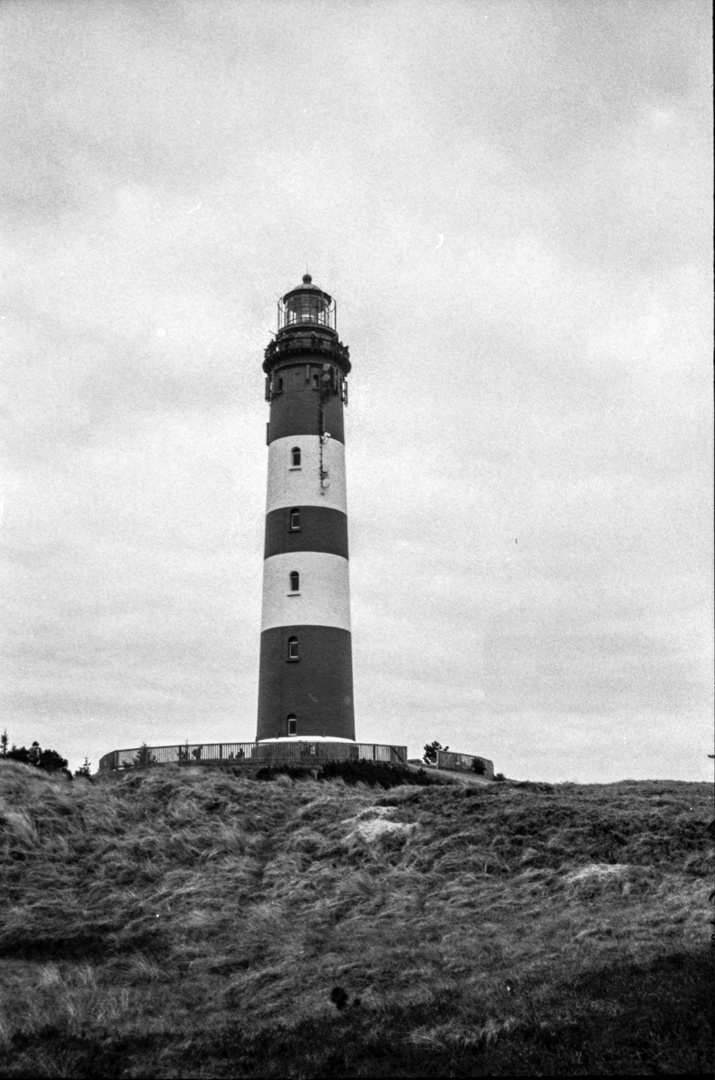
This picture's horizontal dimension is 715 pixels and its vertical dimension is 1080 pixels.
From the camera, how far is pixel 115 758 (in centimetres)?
3791

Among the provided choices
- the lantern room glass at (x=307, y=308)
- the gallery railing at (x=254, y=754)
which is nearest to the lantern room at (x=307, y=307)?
the lantern room glass at (x=307, y=308)

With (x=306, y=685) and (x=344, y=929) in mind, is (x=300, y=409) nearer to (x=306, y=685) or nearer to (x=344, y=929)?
(x=306, y=685)

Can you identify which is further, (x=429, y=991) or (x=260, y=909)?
(x=260, y=909)

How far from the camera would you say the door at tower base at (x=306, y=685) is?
37.0 metres

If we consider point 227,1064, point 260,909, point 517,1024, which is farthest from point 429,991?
point 260,909

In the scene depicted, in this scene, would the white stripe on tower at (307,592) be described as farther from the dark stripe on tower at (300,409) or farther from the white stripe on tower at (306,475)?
the dark stripe on tower at (300,409)

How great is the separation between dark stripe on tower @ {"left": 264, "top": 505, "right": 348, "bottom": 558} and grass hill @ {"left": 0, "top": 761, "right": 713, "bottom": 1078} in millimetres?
9336

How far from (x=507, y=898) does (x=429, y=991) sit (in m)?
6.59

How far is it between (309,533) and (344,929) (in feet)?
69.2

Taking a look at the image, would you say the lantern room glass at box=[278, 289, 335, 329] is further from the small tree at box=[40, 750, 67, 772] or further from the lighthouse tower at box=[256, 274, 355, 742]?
the small tree at box=[40, 750, 67, 772]

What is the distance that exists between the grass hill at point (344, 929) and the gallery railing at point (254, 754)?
3455 millimetres

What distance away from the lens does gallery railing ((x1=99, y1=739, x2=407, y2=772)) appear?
35.7m

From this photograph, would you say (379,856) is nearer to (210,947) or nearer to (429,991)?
(210,947)

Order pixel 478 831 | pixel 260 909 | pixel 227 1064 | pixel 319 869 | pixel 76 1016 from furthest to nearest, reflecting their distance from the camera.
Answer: pixel 478 831 < pixel 319 869 < pixel 260 909 < pixel 76 1016 < pixel 227 1064
